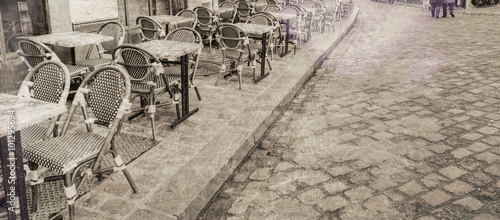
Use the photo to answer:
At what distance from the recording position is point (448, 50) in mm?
10570

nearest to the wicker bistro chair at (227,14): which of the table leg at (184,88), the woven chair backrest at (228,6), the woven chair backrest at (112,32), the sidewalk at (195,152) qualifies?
the woven chair backrest at (228,6)

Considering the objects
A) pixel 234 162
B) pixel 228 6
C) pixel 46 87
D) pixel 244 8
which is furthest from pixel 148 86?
pixel 228 6

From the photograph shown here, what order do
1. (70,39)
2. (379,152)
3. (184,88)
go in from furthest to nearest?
(70,39)
(184,88)
(379,152)

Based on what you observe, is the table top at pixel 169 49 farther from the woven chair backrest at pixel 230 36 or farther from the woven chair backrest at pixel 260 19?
the woven chair backrest at pixel 260 19

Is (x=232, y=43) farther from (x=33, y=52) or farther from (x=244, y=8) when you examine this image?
(x=244, y=8)

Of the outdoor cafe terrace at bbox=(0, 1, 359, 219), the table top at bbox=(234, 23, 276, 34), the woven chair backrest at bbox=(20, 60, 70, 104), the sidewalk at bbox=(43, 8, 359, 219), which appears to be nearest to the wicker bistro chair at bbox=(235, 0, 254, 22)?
the outdoor cafe terrace at bbox=(0, 1, 359, 219)

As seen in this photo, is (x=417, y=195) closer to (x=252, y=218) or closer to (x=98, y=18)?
(x=252, y=218)

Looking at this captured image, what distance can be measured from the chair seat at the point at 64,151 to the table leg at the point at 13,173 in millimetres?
358

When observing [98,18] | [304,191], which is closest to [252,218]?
[304,191]

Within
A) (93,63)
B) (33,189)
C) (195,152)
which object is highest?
(93,63)

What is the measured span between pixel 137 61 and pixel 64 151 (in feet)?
5.29

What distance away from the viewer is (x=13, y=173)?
2266mm

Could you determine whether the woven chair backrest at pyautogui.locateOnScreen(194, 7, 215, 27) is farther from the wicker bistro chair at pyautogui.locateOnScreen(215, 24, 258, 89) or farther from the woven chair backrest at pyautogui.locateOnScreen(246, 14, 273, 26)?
the wicker bistro chair at pyautogui.locateOnScreen(215, 24, 258, 89)

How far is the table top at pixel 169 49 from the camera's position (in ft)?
14.6
